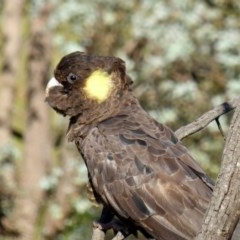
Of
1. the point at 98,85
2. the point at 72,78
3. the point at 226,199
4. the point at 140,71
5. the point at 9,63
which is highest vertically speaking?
the point at 9,63

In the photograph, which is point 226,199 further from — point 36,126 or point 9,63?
point 9,63

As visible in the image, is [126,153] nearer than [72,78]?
Yes

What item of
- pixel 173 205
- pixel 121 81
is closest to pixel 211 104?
pixel 121 81

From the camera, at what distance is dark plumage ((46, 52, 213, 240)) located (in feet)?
15.8

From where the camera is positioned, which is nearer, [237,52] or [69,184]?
[237,52]

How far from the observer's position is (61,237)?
9547 millimetres

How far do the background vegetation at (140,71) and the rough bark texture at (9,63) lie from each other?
531 millimetres

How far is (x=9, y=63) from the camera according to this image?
1164 centimetres

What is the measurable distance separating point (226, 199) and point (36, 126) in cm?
807

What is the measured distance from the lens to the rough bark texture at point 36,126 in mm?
10703

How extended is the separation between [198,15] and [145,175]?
4308mm

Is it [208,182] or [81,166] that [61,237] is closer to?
[81,166]

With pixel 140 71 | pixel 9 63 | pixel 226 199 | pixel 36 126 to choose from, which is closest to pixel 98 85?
pixel 226 199

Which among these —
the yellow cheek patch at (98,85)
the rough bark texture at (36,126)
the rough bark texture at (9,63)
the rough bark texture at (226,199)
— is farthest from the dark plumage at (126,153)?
the rough bark texture at (9,63)
